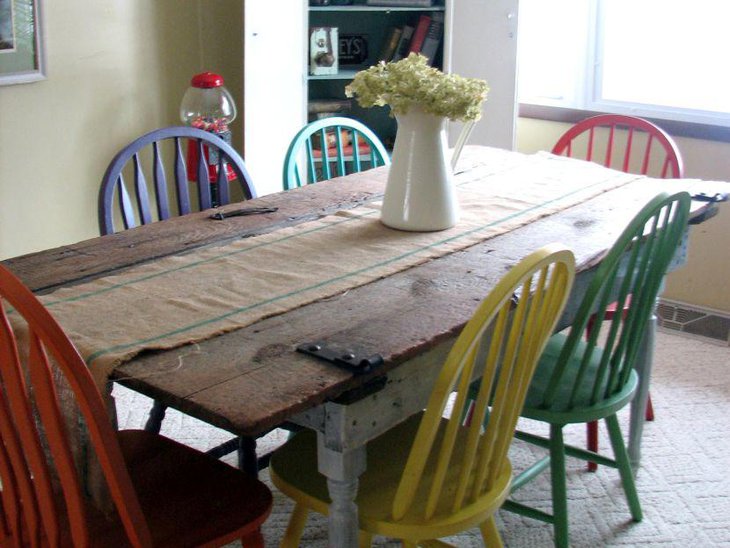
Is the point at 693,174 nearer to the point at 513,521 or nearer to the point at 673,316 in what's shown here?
the point at 673,316

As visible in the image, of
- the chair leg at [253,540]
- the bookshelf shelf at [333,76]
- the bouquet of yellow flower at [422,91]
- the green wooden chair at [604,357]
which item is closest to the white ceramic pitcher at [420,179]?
the bouquet of yellow flower at [422,91]

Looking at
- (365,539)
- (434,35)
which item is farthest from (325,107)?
(365,539)

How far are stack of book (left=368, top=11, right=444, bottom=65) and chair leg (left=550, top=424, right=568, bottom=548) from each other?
220 cm

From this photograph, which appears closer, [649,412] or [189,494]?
[189,494]

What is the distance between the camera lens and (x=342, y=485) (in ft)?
5.06

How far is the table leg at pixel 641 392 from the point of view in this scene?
2.42 metres

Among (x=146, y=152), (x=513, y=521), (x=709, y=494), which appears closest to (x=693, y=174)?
(x=709, y=494)

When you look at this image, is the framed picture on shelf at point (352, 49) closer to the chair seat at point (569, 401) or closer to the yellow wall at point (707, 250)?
the yellow wall at point (707, 250)

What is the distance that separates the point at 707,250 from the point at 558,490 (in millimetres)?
1815

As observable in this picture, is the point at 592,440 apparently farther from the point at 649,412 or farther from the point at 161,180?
the point at 161,180

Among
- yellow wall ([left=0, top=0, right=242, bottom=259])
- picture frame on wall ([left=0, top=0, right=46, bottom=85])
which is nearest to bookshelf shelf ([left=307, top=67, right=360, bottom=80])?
yellow wall ([left=0, top=0, right=242, bottom=259])

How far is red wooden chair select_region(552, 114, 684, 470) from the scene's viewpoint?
289 centimetres

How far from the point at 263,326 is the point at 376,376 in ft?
0.83

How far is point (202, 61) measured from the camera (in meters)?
3.74
